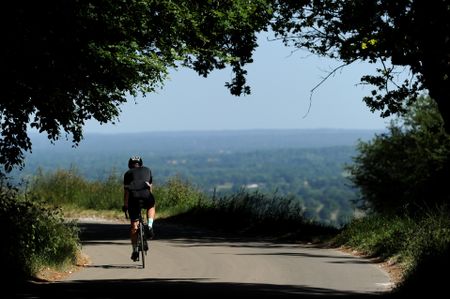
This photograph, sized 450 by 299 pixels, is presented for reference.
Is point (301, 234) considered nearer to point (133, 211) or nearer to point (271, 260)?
point (271, 260)

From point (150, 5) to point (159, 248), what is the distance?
5558 mm

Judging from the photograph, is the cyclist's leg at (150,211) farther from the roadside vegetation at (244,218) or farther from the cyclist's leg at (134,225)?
the roadside vegetation at (244,218)

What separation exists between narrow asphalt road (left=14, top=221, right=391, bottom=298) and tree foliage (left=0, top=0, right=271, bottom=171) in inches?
126

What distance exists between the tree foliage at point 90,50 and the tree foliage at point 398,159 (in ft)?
87.2

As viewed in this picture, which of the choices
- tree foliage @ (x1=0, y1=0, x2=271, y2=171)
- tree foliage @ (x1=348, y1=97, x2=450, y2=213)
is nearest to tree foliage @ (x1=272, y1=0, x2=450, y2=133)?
tree foliage @ (x1=0, y1=0, x2=271, y2=171)

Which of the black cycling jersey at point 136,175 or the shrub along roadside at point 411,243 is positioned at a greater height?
the black cycling jersey at point 136,175

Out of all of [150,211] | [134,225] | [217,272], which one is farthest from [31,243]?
[217,272]

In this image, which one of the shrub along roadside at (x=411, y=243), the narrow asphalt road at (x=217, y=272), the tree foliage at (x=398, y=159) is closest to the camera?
the shrub along roadside at (x=411, y=243)

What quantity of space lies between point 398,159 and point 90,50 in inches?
1572

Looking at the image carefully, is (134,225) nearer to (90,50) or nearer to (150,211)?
(150,211)

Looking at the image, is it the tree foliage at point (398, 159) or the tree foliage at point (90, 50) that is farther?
the tree foliage at point (398, 159)

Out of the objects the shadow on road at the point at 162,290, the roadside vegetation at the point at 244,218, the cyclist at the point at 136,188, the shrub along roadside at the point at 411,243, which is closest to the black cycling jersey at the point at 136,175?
the cyclist at the point at 136,188

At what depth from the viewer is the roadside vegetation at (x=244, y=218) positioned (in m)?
12.5

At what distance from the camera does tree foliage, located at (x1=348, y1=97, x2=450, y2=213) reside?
4859 cm
